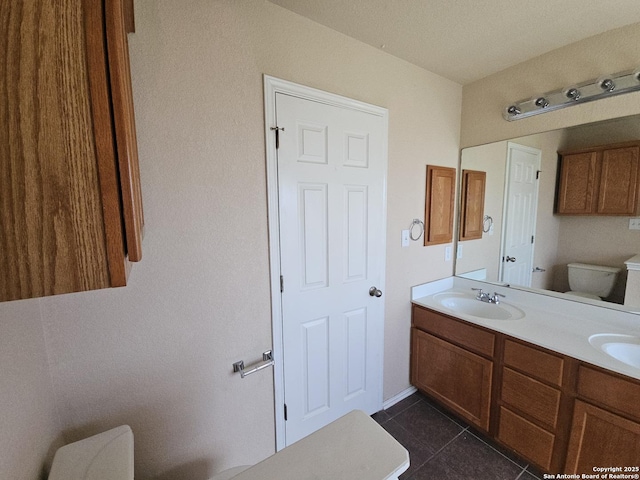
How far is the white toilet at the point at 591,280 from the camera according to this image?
1502 mm

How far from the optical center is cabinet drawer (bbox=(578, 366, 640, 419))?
107 centimetres

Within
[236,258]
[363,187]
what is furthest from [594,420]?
[236,258]

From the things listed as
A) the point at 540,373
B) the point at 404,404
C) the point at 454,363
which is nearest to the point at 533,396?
the point at 540,373

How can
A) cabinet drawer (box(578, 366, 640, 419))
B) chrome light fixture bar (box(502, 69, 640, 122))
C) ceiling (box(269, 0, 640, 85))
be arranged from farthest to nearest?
chrome light fixture bar (box(502, 69, 640, 122)) < ceiling (box(269, 0, 640, 85)) < cabinet drawer (box(578, 366, 640, 419))

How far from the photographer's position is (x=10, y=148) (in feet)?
1.03

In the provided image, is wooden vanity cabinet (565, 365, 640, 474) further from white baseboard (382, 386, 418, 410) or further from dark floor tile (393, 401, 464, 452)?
white baseboard (382, 386, 418, 410)

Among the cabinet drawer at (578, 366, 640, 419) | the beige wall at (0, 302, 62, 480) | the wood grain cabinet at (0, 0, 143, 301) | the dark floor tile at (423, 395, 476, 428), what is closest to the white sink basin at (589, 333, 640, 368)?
the cabinet drawer at (578, 366, 640, 419)

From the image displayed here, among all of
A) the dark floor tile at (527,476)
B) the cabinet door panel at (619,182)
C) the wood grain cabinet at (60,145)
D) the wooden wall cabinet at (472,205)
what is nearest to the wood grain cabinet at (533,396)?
the dark floor tile at (527,476)

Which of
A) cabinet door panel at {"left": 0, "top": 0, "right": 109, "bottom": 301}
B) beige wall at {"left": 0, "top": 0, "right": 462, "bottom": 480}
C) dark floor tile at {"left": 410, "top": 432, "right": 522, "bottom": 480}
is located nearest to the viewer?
cabinet door panel at {"left": 0, "top": 0, "right": 109, "bottom": 301}

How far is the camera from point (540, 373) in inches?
53.0

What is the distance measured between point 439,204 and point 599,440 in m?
1.53

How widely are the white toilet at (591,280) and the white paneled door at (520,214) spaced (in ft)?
0.76

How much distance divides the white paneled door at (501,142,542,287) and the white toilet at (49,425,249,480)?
7.80 feet

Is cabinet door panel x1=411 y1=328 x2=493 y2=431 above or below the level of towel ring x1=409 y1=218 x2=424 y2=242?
below
